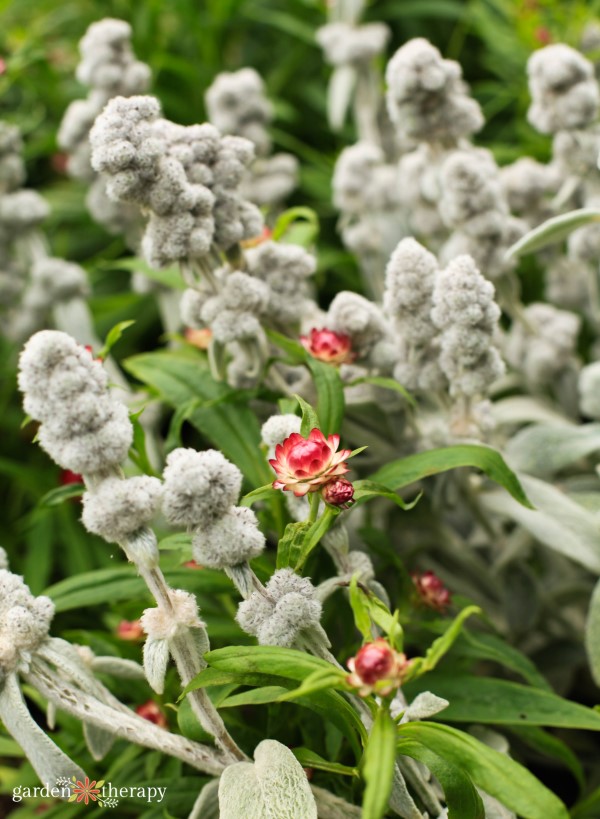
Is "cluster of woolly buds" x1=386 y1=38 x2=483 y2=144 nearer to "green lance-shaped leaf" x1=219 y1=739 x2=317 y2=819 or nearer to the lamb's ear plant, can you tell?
the lamb's ear plant

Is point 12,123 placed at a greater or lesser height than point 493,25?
lesser

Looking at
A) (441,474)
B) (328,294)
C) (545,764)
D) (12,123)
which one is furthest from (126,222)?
(545,764)

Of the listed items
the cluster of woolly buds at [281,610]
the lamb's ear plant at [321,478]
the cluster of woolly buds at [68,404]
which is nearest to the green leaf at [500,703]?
the lamb's ear plant at [321,478]

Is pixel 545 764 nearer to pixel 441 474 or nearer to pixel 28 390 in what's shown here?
pixel 441 474

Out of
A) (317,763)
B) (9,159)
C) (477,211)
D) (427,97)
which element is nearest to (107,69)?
(9,159)

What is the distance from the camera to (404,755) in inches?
35.7

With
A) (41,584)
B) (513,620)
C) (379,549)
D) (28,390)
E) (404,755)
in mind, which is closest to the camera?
(28,390)

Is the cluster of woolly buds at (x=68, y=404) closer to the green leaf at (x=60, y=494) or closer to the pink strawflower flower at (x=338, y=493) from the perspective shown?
the pink strawflower flower at (x=338, y=493)

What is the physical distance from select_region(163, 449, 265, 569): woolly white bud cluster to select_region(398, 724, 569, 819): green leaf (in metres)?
0.23

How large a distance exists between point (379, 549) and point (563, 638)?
16.8 inches

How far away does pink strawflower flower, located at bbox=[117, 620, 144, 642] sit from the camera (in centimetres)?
126

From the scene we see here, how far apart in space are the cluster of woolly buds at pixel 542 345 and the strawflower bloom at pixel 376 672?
803 mm

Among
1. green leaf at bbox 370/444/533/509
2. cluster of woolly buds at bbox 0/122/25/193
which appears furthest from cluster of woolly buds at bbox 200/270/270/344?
cluster of woolly buds at bbox 0/122/25/193

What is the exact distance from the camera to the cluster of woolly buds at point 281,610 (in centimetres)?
83
